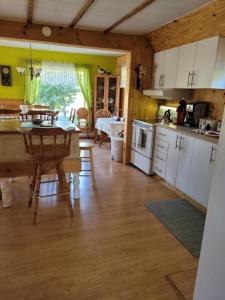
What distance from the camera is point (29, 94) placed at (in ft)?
20.5

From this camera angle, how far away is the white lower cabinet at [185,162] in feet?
8.87

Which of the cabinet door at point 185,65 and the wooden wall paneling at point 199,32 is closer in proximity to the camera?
the wooden wall paneling at point 199,32

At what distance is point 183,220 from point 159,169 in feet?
3.85

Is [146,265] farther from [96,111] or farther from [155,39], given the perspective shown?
[96,111]

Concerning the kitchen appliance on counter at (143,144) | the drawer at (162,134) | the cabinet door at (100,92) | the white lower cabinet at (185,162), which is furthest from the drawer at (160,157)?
the cabinet door at (100,92)

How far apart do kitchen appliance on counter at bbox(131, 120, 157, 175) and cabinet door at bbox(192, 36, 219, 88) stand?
1.01 m

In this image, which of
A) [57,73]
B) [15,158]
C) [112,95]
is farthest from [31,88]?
[15,158]

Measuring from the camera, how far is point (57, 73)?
638 cm

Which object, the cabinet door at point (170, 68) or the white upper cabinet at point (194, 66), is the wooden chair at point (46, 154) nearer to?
the white upper cabinet at point (194, 66)

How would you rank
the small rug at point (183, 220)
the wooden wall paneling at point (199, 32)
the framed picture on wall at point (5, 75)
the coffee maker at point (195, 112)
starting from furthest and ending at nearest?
the framed picture on wall at point (5, 75)
the coffee maker at point (195, 112)
the wooden wall paneling at point (199, 32)
the small rug at point (183, 220)

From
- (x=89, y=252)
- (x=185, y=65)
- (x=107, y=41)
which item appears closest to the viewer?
(x=89, y=252)

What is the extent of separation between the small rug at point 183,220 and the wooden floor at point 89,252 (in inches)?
3.1

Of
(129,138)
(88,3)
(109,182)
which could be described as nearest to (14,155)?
(109,182)

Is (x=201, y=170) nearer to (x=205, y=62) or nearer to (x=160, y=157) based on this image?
(x=160, y=157)
